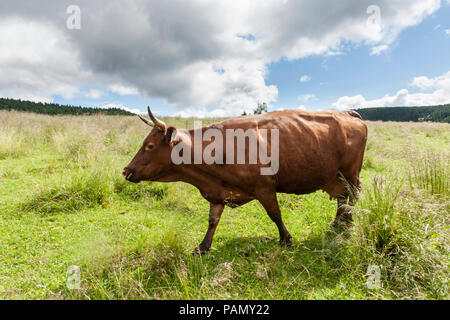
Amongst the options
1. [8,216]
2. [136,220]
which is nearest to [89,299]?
[136,220]

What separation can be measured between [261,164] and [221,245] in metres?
1.39

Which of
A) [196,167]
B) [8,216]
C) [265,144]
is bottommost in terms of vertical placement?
[8,216]

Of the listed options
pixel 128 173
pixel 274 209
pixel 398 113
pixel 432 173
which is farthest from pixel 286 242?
pixel 398 113

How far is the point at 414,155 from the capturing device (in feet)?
16.6

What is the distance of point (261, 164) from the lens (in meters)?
3.40

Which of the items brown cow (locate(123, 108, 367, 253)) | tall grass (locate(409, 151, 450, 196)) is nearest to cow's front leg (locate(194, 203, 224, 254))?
brown cow (locate(123, 108, 367, 253))

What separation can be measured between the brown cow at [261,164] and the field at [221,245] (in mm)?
484

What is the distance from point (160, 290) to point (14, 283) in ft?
5.74

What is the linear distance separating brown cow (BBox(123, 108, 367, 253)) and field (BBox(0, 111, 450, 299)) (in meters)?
0.48

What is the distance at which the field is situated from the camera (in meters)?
2.69

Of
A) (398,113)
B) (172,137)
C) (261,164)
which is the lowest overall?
(261,164)

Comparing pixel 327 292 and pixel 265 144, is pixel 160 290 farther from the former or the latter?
pixel 265 144

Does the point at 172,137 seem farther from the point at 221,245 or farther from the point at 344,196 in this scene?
the point at 344,196

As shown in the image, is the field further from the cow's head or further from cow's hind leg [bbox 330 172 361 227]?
the cow's head
